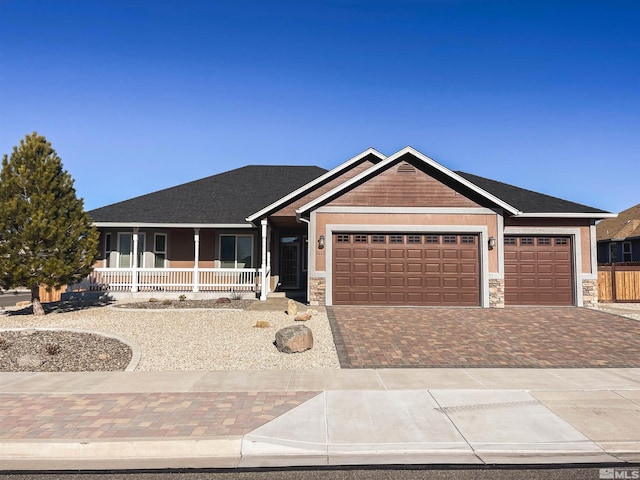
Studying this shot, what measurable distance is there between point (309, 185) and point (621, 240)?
877 inches

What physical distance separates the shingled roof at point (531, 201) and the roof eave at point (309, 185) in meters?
5.65

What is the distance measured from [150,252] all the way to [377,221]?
11.1 meters

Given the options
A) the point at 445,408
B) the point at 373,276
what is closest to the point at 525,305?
the point at 373,276

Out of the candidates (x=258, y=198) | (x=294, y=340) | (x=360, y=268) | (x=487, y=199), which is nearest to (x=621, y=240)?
(x=487, y=199)

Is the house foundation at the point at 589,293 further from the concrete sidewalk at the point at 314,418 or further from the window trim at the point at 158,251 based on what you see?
the window trim at the point at 158,251

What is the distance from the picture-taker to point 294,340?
356 inches

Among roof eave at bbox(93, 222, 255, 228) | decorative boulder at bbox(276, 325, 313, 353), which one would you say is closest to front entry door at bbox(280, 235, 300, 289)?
roof eave at bbox(93, 222, 255, 228)

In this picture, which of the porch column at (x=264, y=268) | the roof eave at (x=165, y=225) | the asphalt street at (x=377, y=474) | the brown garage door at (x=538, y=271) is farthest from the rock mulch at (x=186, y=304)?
the brown garage door at (x=538, y=271)

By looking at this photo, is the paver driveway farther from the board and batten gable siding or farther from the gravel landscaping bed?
the board and batten gable siding

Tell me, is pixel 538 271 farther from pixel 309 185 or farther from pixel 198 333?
pixel 198 333

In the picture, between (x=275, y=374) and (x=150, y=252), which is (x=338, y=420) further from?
(x=150, y=252)

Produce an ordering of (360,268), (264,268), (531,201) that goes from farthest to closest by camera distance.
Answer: (531,201)
(264,268)
(360,268)

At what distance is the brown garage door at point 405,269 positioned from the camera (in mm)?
14938

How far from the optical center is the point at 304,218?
51.4ft
